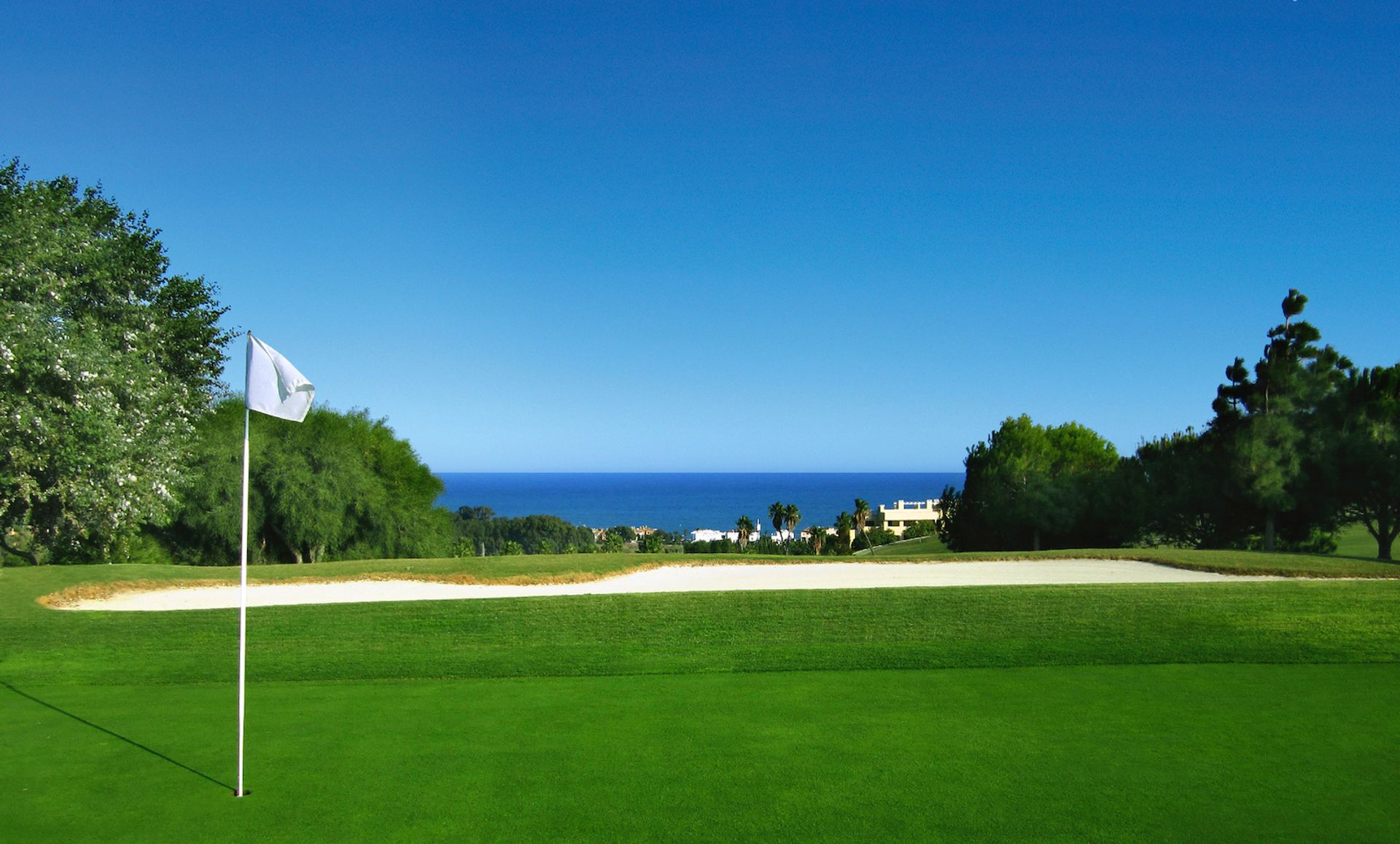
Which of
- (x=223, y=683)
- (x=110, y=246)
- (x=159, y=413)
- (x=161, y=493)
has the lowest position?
(x=223, y=683)

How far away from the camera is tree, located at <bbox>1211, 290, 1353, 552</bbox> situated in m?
28.2

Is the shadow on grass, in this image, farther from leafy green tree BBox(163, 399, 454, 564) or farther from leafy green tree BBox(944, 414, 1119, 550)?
leafy green tree BBox(944, 414, 1119, 550)

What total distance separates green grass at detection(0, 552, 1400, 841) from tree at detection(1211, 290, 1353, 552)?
678 inches

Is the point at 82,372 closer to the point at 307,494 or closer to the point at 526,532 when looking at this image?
the point at 307,494

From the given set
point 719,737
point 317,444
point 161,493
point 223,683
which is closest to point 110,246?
point 161,493

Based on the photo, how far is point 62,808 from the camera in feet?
17.0

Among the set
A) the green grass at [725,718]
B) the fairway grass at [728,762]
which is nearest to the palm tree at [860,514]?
the green grass at [725,718]

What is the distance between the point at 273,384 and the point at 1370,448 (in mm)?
32014

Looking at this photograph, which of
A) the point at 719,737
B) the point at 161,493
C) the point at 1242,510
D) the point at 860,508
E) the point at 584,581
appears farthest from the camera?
the point at 860,508

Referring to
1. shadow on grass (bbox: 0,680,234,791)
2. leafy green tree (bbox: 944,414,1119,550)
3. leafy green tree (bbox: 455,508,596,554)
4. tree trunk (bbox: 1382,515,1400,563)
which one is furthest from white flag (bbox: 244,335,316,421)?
leafy green tree (bbox: 455,508,596,554)

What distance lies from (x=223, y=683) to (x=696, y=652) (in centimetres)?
528

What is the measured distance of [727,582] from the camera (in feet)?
58.1

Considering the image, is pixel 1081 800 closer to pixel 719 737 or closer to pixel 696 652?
pixel 719 737

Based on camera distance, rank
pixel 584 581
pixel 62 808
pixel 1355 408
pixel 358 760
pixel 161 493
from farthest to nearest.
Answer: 1. pixel 1355 408
2. pixel 161 493
3. pixel 584 581
4. pixel 358 760
5. pixel 62 808
